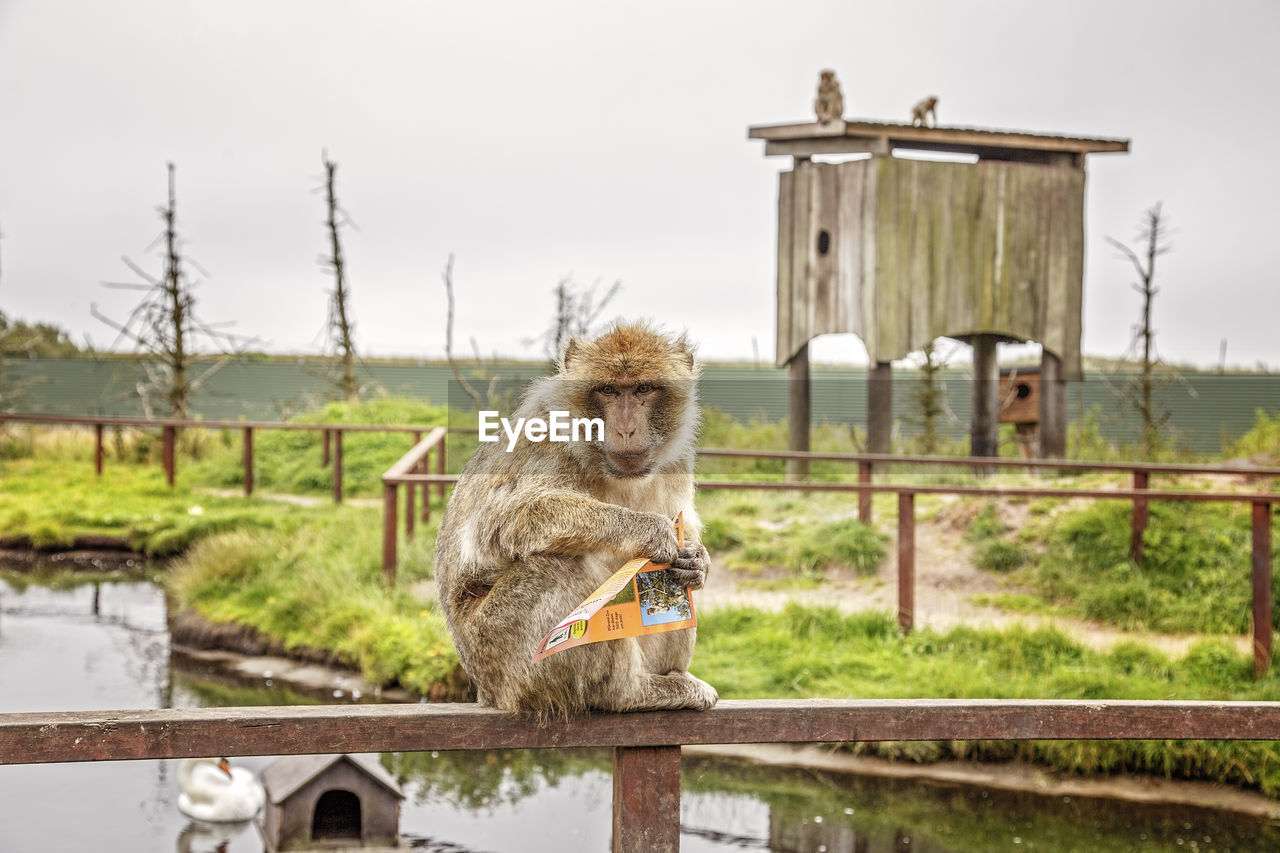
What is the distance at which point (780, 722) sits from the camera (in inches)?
96.3

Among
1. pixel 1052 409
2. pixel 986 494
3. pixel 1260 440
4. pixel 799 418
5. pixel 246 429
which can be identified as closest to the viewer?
pixel 986 494

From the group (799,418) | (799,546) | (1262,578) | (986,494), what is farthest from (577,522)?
(799,418)

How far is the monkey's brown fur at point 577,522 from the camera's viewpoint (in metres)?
2.56

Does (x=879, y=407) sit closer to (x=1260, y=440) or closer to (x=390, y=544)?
(x=1260, y=440)

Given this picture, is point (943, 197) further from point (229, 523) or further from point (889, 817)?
point (229, 523)

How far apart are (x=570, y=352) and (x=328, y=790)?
3.58 m

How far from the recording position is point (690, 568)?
2373 mm

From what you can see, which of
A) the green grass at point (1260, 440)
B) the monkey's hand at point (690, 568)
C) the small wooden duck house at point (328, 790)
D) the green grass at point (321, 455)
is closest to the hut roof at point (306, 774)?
the small wooden duck house at point (328, 790)

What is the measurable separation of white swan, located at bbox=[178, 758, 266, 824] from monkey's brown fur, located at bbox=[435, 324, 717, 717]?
12.2 feet

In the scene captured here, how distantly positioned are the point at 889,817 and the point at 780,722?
3.68 meters

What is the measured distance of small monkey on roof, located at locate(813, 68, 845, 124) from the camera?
10.2 metres

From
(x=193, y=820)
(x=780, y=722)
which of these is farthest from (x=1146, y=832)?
(x=193, y=820)

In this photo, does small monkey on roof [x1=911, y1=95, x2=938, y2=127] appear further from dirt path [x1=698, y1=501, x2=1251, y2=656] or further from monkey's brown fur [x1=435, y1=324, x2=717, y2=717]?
monkey's brown fur [x1=435, y1=324, x2=717, y2=717]

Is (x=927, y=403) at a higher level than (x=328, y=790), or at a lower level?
higher
